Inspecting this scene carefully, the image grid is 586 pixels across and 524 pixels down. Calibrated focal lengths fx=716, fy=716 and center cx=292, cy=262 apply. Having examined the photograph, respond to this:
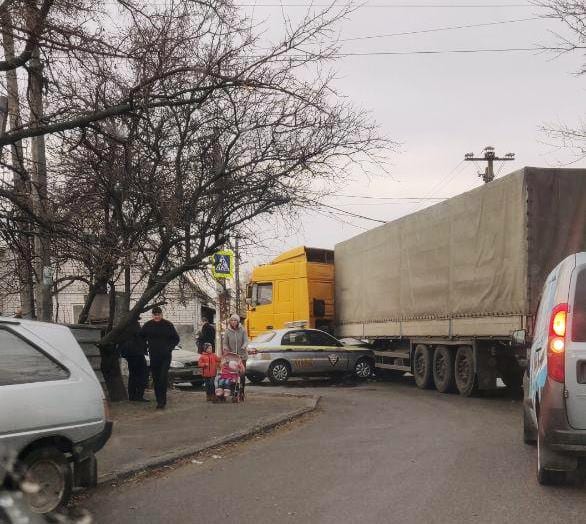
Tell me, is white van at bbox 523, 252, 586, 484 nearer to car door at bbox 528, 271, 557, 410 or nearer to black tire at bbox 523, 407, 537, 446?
car door at bbox 528, 271, 557, 410

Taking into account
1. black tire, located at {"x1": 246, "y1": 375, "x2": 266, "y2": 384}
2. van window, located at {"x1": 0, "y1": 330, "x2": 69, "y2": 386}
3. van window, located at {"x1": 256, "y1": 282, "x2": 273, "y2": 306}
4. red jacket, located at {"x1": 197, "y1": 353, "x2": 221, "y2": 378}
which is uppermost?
van window, located at {"x1": 256, "y1": 282, "x2": 273, "y2": 306}

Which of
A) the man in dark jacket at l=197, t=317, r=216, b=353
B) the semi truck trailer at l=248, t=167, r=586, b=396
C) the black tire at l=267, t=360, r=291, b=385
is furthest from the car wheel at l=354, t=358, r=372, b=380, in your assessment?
the man in dark jacket at l=197, t=317, r=216, b=353

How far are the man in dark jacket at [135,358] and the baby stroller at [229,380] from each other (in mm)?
1373

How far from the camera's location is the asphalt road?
5289mm

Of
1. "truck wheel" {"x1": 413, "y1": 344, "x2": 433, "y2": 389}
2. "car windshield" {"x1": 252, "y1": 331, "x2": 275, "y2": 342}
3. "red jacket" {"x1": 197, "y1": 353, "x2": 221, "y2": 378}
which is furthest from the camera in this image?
"car windshield" {"x1": 252, "y1": 331, "x2": 275, "y2": 342}

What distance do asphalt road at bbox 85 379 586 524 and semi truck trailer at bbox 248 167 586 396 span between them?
61.4 inches

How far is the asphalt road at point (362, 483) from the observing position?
17.4ft

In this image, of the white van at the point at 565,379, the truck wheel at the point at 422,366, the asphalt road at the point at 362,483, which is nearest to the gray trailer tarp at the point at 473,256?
the truck wheel at the point at 422,366

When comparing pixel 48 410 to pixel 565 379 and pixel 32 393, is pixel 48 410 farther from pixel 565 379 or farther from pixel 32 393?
pixel 565 379

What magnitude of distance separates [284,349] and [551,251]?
8.11 metres

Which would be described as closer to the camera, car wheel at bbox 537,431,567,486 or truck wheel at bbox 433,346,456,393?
car wheel at bbox 537,431,567,486

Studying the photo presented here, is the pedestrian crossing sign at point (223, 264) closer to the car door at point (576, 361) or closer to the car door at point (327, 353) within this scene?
the car door at point (327, 353)

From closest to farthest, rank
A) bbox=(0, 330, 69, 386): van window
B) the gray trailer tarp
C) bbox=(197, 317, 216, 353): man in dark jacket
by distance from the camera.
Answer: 1. bbox=(0, 330, 69, 386): van window
2. the gray trailer tarp
3. bbox=(197, 317, 216, 353): man in dark jacket

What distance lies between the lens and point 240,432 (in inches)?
358
